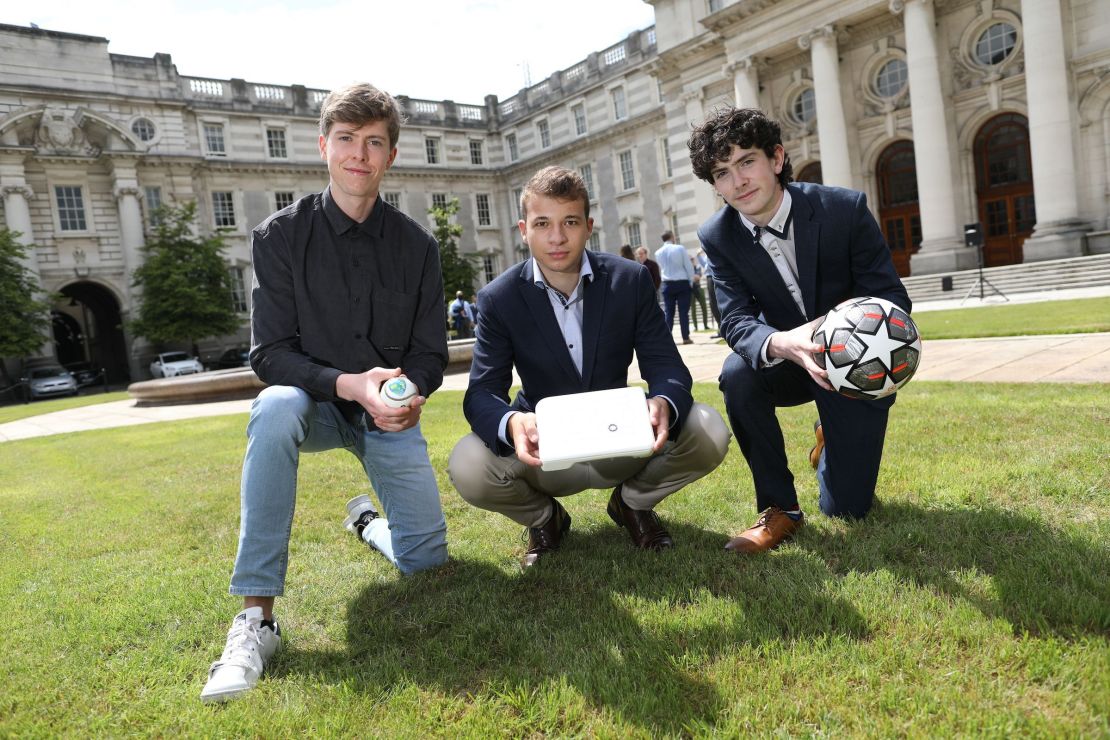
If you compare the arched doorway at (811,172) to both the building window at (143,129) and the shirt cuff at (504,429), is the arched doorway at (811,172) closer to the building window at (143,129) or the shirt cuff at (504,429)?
the shirt cuff at (504,429)

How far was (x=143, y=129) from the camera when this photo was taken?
35125 millimetres

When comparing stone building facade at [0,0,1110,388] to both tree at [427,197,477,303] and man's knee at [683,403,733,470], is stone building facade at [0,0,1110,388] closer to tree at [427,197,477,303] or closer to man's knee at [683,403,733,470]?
tree at [427,197,477,303]

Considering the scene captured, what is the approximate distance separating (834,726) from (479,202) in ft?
156

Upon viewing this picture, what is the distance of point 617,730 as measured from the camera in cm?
187

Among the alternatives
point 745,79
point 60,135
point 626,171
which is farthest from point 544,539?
point 60,135

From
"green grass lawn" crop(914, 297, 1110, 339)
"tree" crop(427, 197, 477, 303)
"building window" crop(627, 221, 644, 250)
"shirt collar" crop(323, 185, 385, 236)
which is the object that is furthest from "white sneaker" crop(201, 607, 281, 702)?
"building window" crop(627, 221, 644, 250)

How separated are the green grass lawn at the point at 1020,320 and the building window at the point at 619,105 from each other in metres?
28.6

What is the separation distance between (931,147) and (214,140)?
34436 millimetres

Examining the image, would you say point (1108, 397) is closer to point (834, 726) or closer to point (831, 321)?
point (831, 321)

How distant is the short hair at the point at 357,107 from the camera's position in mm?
3062

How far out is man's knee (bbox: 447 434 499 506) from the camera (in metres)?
3.17

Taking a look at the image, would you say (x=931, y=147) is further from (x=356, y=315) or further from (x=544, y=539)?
(x=356, y=315)

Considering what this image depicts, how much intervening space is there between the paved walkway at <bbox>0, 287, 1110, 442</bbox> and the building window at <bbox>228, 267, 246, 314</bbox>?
24.8 m

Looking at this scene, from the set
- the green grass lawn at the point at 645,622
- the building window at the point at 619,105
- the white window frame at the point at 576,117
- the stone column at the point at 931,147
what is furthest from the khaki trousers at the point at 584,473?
the white window frame at the point at 576,117
